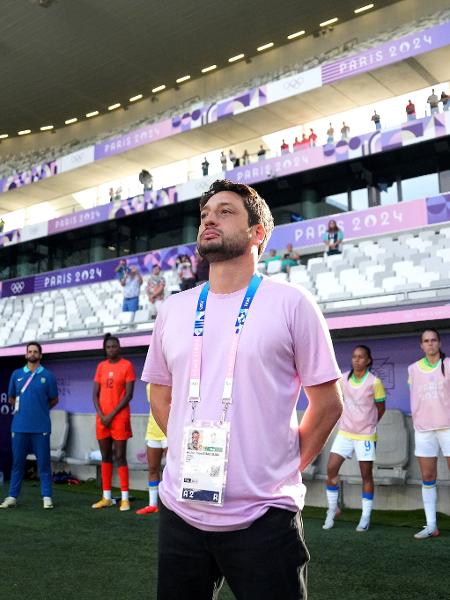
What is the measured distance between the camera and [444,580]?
3637 millimetres

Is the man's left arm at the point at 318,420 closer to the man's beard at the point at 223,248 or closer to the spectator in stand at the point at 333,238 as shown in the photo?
the man's beard at the point at 223,248

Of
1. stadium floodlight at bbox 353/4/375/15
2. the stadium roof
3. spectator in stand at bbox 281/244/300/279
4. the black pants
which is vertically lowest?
the black pants

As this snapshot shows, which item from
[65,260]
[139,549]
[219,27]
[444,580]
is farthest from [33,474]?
[65,260]

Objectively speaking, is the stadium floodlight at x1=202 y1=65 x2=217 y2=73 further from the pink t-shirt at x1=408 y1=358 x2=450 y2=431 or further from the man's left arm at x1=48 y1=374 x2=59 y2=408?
the pink t-shirt at x1=408 y1=358 x2=450 y2=431

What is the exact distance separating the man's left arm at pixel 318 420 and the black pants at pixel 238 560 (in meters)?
0.18

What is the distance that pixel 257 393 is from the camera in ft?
5.39

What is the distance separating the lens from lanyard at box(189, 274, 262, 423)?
1.65 m

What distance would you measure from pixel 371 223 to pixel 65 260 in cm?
1487

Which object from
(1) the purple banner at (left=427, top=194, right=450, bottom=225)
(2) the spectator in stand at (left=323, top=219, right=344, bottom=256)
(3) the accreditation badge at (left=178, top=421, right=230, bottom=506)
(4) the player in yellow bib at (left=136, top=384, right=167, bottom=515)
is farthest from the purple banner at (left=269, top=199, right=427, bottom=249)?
(3) the accreditation badge at (left=178, top=421, right=230, bottom=506)

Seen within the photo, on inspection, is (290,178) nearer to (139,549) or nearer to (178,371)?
(139,549)

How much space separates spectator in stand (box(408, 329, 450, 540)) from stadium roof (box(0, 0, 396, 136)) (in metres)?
16.9

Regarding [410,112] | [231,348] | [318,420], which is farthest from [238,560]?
[410,112]

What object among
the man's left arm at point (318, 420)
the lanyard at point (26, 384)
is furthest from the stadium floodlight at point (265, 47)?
the man's left arm at point (318, 420)

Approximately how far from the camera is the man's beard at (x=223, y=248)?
1783mm
